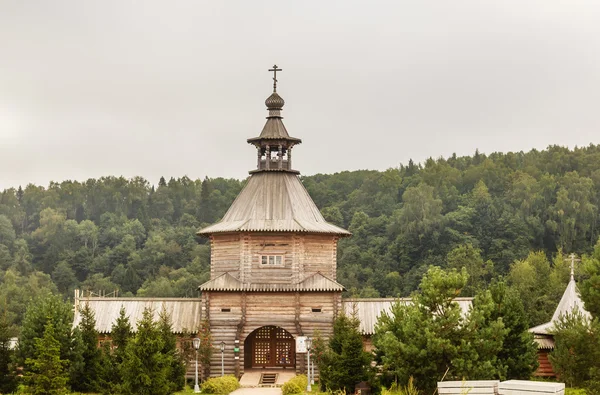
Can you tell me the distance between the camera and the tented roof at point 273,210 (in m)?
43.2

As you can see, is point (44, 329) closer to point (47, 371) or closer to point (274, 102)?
point (47, 371)

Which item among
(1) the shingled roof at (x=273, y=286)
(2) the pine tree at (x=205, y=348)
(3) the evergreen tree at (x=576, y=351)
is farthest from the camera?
(1) the shingled roof at (x=273, y=286)

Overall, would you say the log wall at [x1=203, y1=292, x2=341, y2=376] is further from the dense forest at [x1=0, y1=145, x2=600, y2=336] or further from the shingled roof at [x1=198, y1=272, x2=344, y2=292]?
the dense forest at [x1=0, y1=145, x2=600, y2=336]

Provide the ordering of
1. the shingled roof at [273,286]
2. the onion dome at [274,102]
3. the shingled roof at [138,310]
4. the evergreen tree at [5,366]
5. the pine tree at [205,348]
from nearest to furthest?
the evergreen tree at [5,366] < the pine tree at [205,348] < the shingled roof at [273,286] < the shingled roof at [138,310] < the onion dome at [274,102]

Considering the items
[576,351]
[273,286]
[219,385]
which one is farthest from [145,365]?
[576,351]

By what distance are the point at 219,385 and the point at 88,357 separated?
5212 mm

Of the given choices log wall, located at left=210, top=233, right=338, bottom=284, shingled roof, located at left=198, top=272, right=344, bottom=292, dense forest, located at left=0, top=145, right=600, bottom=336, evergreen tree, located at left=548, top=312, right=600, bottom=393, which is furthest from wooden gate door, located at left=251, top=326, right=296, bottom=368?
dense forest, located at left=0, top=145, right=600, bottom=336

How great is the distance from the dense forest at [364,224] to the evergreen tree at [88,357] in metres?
39.3

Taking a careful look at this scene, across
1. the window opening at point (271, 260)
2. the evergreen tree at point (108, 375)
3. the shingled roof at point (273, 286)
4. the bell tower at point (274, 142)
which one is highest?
the bell tower at point (274, 142)

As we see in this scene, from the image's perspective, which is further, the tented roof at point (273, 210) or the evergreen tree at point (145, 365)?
the tented roof at point (273, 210)

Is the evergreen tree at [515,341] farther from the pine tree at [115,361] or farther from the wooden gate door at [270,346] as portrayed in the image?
the pine tree at [115,361]

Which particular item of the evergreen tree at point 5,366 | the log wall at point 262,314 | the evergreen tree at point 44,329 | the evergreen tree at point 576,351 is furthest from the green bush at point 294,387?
the evergreen tree at point 5,366

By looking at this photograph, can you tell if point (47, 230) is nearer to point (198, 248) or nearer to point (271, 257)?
point (198, 248)

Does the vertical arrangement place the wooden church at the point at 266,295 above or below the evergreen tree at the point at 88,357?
above
